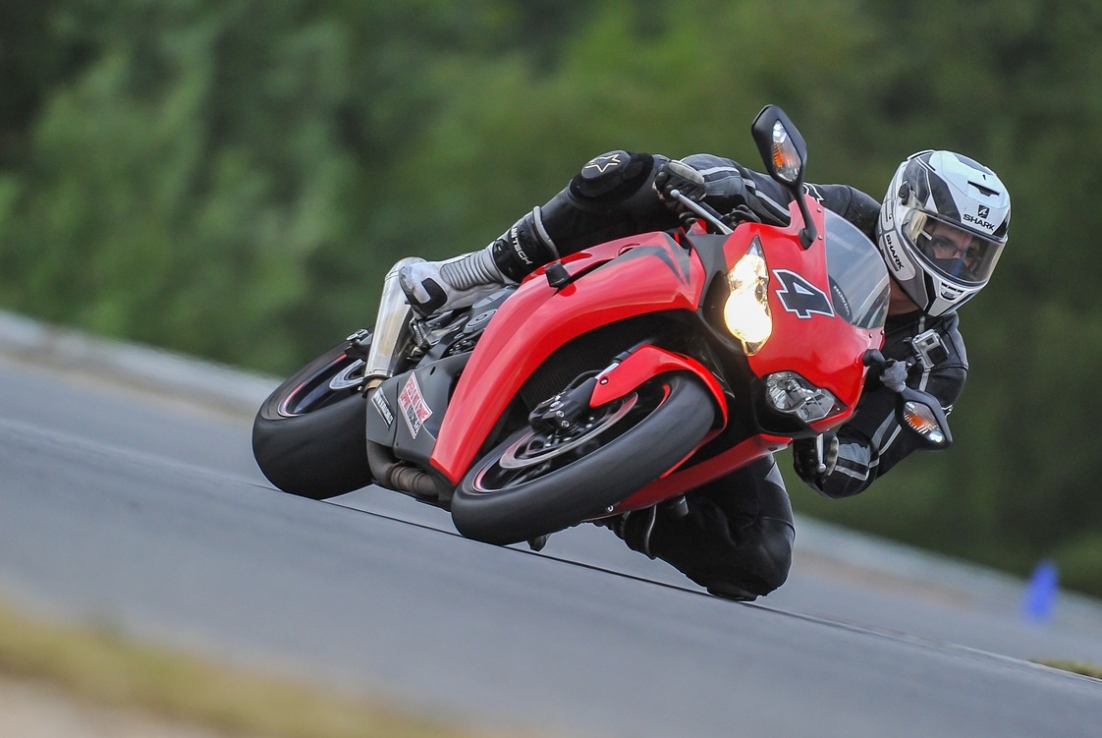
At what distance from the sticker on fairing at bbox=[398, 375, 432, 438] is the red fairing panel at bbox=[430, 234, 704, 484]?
16cm

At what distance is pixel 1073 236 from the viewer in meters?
19.8

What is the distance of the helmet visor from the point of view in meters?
4.56

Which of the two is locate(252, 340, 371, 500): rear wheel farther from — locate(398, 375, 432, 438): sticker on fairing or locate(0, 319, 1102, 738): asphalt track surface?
locate(0, 319, 1102, 738): asphalt track surface

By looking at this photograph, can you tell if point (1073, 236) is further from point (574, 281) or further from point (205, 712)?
point (205, 712)

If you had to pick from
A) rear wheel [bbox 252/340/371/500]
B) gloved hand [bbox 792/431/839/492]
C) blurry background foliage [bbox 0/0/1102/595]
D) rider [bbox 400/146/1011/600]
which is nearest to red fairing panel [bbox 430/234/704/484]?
rider [bbox 400/146/1011/600]

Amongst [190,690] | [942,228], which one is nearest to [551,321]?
[942,228]

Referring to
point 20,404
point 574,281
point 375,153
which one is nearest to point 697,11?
point 375,153

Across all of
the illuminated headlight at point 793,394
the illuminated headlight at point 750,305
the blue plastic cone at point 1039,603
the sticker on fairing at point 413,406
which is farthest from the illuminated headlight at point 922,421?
the blue plastic cone at point 1039,603

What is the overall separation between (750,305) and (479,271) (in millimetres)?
1098

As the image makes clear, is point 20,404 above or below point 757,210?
below

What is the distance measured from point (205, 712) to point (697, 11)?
35.3 meters

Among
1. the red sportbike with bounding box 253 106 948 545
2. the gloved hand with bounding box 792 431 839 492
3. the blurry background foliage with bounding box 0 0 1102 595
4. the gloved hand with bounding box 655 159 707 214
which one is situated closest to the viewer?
the red sportbike with bounding box 253 106 948 545

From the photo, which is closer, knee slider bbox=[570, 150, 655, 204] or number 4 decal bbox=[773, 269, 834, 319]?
number 4 decal bbox=[773, 269, 834, 319]

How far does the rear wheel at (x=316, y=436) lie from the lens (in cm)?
489
